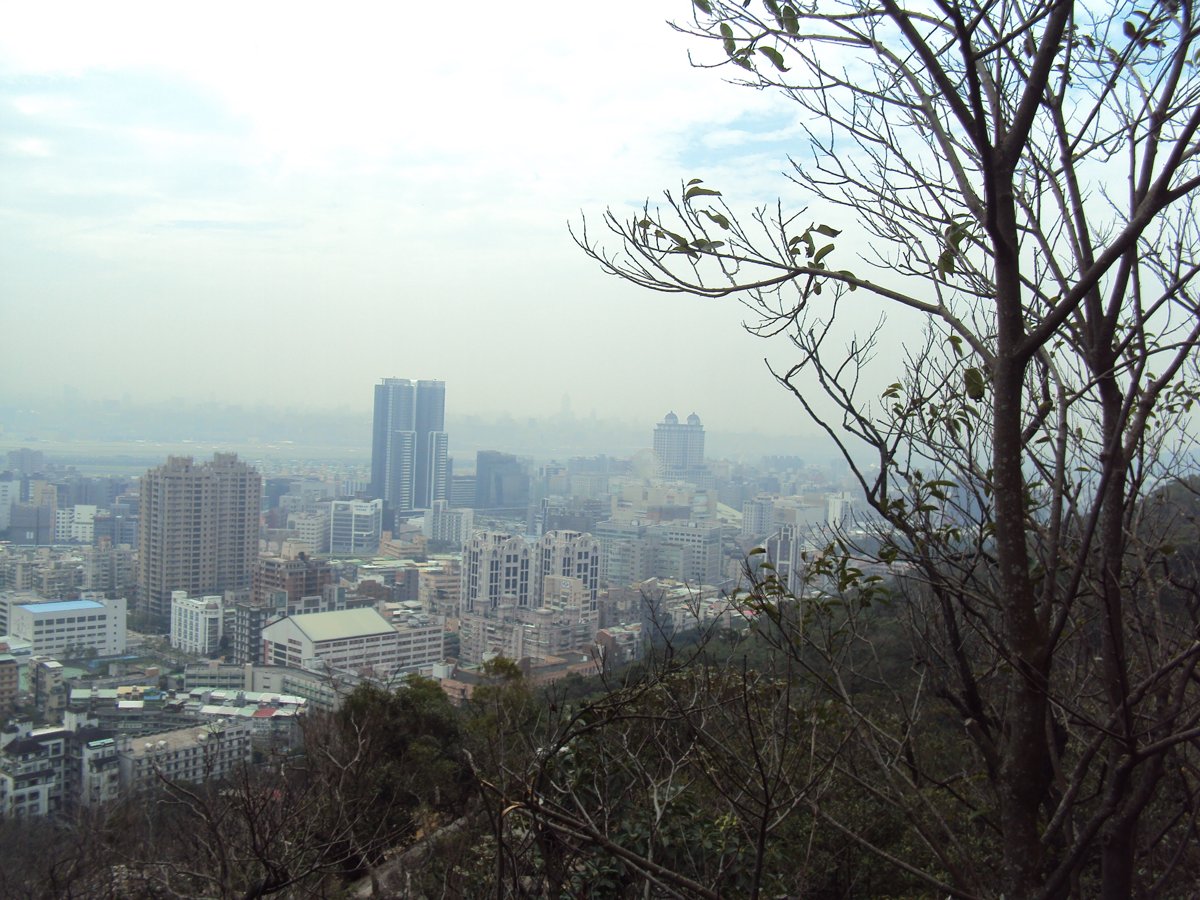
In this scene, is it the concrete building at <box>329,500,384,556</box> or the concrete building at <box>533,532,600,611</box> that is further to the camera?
the concrete building at <box>329,500,384,556</box>

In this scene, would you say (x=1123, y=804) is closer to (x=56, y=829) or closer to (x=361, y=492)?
(x=56, y=829)

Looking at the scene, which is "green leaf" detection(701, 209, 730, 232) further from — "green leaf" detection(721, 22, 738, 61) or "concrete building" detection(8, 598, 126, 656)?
"concrete building" detection(8, 598, 126, 656)

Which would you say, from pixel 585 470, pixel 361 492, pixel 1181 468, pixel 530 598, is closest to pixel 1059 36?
pixel 1181 468

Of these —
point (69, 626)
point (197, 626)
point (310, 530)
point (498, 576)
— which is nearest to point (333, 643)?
point (197, 626)

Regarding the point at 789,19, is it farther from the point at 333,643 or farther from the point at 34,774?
the point at 333,643

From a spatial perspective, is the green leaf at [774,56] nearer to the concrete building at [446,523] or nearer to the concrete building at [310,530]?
the concrete building at [310,530]

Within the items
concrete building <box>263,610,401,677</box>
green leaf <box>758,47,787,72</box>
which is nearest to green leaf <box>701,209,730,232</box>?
green leaf <box>758,47,787,72</box>
